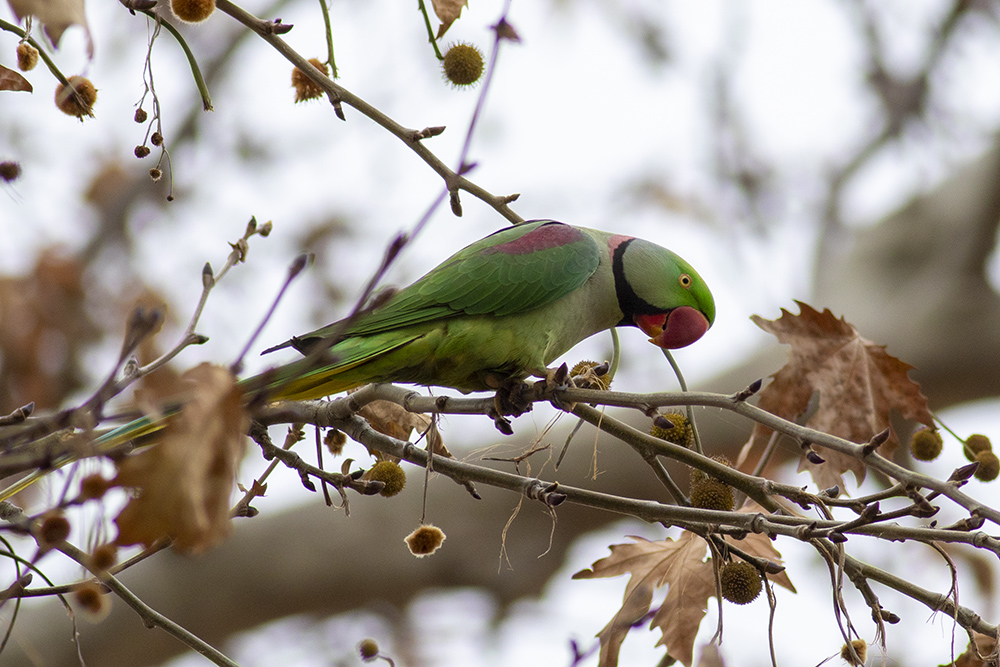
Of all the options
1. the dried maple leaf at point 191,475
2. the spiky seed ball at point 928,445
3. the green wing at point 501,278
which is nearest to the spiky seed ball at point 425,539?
the green wing at point 501,278

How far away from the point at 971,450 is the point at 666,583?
0.82 m

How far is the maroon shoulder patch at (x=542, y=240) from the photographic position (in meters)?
2.74

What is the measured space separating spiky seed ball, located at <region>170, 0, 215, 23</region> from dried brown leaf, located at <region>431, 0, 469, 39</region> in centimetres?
45

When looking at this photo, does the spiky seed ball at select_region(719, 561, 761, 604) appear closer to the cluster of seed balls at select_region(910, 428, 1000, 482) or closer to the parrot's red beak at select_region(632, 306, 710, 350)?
the cluster of seed balls at select_region(910, 428, 1000, 482)

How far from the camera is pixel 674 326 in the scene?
284 cm

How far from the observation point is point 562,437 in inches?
230

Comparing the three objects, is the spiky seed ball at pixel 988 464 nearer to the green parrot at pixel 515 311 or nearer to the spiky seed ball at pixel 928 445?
the spiky seed ball at pixel 928 445

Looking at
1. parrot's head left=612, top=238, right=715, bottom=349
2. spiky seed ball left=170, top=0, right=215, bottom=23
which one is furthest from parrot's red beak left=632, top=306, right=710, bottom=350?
spiky seed ball left=170, top=0, right=215, bottom=23

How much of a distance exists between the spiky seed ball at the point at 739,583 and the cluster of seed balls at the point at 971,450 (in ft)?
1.93

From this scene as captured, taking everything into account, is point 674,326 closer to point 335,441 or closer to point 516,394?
point 516,394

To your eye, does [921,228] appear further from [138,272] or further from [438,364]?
[138,272]

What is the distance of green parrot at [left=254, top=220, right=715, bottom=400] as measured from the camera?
2371 mm

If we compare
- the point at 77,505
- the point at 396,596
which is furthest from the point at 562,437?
the point at 77,505

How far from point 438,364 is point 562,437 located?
11.2 ft
